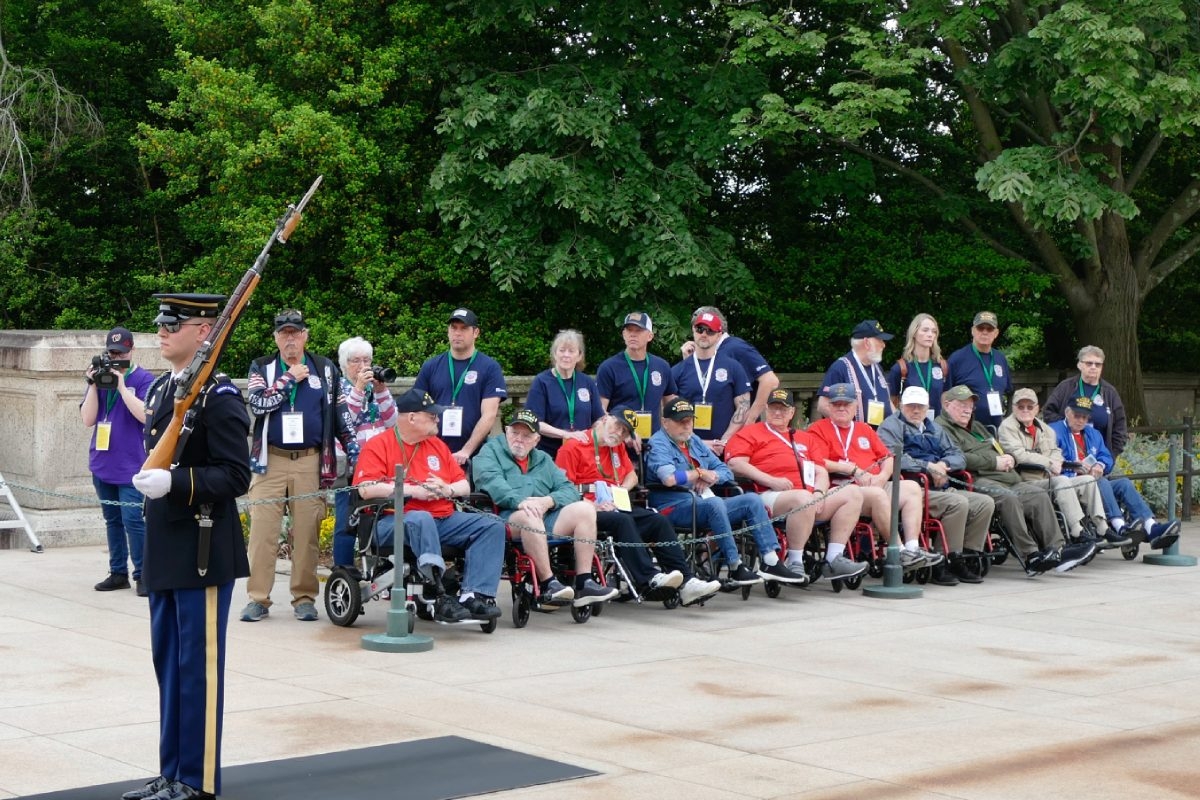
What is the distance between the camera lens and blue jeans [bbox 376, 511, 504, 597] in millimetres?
9680

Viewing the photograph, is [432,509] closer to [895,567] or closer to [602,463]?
[602,463]

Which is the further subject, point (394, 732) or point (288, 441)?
point (288, 441)

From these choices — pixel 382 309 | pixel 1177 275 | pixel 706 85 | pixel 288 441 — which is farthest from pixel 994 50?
pixel 288 441

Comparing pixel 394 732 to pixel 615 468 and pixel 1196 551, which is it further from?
pixel 1196 551

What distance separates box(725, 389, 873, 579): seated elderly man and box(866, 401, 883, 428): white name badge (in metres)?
0.89

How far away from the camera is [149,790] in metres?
5.84

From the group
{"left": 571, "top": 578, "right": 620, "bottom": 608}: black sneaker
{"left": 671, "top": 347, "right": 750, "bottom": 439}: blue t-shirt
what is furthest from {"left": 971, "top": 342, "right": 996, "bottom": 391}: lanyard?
{"left": 571, "top": 578, "right": 620, "bottom": 608}: black sneaker

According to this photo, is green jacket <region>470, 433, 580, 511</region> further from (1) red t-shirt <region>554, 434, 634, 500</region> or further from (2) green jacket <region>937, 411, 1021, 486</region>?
(2) green jacket <region>937, 411, 1021, 486</region>

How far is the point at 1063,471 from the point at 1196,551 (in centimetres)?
209

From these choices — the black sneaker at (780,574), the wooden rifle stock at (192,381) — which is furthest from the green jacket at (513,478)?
the wooden rifle stock at (192,381)

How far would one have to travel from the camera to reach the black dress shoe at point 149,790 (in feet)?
19.0

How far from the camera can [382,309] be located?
20.3 m

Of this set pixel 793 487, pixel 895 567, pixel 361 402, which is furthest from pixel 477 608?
pixel 895 567

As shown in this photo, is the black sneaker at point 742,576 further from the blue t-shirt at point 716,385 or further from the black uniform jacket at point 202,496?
the black uniform jacket at point 202,496
